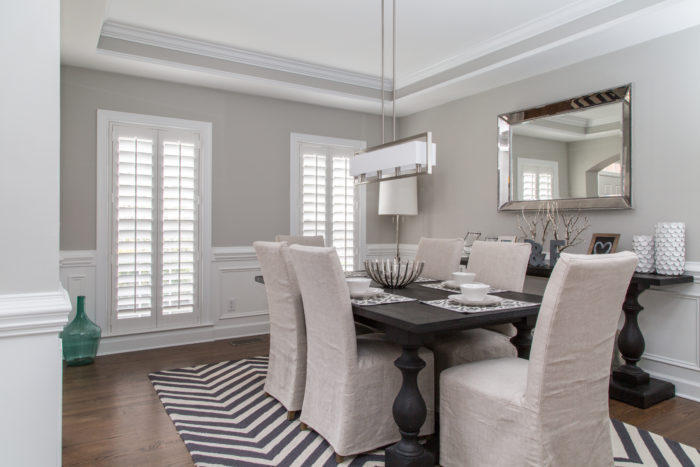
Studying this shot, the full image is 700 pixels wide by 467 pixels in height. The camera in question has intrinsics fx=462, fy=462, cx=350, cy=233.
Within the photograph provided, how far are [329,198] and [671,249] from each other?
3086mm

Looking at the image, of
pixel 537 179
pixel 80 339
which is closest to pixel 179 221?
pixel 80 339

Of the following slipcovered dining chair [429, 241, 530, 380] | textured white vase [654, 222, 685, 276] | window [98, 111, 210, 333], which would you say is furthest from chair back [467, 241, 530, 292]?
window [98, 111, 210, 333]

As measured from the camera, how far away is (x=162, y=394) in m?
2.97

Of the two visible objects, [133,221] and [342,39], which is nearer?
[342,39]

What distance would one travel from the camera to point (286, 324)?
8.78 feet

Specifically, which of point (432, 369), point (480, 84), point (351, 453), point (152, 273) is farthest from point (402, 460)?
point (480, 84)

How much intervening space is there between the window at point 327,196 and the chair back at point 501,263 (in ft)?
6.84

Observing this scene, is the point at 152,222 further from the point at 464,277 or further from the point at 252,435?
the point at 464,277

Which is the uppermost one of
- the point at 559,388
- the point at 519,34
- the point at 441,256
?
the point at 519,34

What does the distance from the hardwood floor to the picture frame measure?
1.03 m

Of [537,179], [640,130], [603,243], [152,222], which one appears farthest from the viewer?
[152,222]

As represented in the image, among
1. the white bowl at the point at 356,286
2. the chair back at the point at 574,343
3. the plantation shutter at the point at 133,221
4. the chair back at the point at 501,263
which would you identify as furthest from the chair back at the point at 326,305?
the plantation shutter at the point at 133,221

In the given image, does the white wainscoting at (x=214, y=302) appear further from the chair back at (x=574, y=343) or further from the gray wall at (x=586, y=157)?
the chair back at (x=574, y=343)

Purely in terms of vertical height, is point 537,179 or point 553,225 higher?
point 537,179
